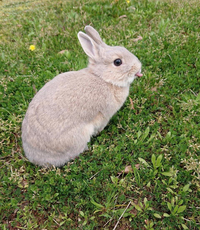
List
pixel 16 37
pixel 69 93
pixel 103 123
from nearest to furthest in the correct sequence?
1. pixel 69 93
2. pixel 103 123
3. pixel 16 37

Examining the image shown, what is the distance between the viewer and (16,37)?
6.98m

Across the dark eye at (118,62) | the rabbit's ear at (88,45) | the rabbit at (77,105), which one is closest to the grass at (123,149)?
the rabbit at (77,105)

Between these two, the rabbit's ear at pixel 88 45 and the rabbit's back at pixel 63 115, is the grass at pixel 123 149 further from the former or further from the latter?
the rabbit's ear at pixel 88 45

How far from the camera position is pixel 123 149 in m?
3.98

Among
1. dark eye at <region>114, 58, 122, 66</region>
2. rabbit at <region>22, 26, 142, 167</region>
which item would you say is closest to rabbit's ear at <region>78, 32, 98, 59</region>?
rabbit at <region>22, 26, 142, 167</region>

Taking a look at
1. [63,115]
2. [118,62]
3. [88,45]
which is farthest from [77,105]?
[88,45]

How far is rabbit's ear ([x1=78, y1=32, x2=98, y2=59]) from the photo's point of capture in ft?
13.7

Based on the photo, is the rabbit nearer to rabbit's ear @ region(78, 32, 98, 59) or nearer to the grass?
rabbit's ear @ region(78, 32, 98, 59)

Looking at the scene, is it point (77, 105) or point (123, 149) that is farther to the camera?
point (123, 149)

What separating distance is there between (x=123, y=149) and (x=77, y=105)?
1.12m

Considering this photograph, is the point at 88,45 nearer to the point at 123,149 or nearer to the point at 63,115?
the point at 63,115

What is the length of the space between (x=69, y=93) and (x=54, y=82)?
37 cm

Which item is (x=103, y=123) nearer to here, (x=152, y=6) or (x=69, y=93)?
(x=69, y=93)

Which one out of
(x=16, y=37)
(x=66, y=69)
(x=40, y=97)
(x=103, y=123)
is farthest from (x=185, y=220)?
(x=16, y=37)
